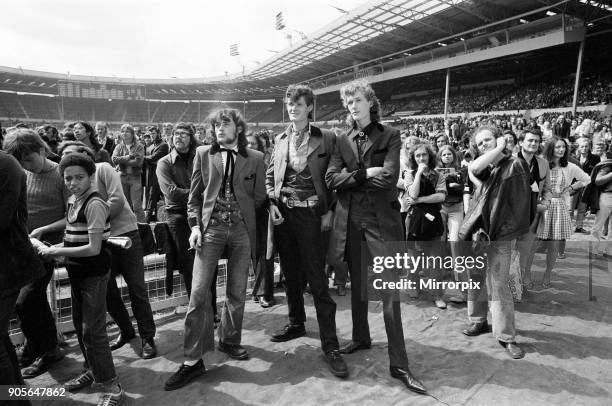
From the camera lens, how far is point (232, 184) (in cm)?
286

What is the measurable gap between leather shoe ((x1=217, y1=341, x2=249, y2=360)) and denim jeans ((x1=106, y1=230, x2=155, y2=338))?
2.09ft

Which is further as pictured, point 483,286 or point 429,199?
point 429,199

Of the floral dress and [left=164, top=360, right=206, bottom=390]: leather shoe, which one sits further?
the floral dress

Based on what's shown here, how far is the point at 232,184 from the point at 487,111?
1046 inches

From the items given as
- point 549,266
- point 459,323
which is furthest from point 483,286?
point 549,266

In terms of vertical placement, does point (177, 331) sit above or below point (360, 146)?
below

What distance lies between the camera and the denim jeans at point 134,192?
6.62 m

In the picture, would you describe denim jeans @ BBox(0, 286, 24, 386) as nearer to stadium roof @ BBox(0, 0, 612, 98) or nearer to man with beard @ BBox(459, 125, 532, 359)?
man with beard @ BBox(459, 125, 532, 359)

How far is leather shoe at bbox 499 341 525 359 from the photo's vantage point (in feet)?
9.28

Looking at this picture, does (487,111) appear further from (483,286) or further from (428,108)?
(483,286)

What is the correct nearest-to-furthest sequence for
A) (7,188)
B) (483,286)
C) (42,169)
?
1. (7,188)
2. (42,169)
3. (483,286)

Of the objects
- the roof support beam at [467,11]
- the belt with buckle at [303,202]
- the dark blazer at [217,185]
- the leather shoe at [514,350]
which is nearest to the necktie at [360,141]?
the belt with buckle at [303,202]

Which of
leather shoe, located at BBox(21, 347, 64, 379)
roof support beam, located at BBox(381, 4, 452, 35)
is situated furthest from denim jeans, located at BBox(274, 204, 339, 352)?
roof support beam, located at BBox(381, 4, 452, 35)

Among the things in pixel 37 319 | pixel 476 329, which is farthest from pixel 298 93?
pixel 37 319
